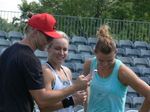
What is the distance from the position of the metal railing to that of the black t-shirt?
7.63 meters

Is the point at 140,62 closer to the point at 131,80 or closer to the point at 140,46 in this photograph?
the point at 140,46

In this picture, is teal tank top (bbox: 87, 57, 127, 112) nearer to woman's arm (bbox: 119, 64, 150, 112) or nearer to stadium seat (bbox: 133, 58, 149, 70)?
woman's arm (bbox: 119, 64, 150, 112)

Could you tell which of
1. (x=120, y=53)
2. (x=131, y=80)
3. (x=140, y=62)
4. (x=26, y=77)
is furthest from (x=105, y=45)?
(x=120, y=53)

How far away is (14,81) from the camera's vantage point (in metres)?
2.53

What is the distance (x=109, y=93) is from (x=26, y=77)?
1.01m

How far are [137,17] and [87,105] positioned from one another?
922 inches

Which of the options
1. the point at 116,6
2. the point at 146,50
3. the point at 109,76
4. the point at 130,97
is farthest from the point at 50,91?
the point at 116,6

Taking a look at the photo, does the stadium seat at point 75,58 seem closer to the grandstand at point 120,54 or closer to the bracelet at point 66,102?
the grandstand at point 120,54

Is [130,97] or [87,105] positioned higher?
[87,105]

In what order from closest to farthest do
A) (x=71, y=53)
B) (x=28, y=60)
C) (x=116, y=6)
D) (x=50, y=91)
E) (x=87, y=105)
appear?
(x=28, y=60) → (x=50, y=91) → (x=87, y=105) → (x=71, y=53) → (x=116, y=6)

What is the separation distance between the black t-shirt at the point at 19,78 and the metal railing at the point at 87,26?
300 inches

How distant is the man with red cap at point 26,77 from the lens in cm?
251

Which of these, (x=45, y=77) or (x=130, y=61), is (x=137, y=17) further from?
(x=45, y=77)

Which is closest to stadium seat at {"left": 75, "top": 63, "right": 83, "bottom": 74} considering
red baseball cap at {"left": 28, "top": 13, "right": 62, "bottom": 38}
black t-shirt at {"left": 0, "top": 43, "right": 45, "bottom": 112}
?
red baseball cap at {"left": 28, "top": 13, "right": 62, "bottom": 38}
